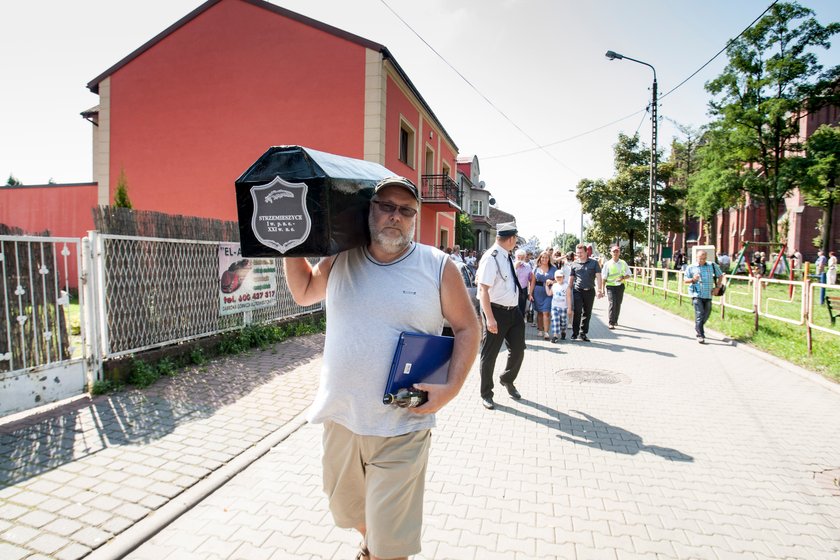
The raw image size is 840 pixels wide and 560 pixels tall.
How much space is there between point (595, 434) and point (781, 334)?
766cm

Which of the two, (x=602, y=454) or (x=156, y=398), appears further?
(x=156, y=398)

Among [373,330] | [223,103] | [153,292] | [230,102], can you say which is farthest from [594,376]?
[223,103]

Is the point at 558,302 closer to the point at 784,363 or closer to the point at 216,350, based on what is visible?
the point at 784,363

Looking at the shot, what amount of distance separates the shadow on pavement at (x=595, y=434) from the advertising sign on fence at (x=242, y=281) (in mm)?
4991

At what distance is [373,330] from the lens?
6.73ft

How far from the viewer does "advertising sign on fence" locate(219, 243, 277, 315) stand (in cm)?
784

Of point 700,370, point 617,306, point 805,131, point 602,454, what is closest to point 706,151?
point 805,131

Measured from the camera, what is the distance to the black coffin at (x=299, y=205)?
188 cm

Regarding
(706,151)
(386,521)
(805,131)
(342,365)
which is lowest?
(386,521)

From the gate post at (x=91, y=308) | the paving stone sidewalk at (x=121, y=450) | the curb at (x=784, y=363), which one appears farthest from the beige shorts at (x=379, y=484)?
the curb at (x=784, y=363)

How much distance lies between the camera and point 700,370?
7.44 metres

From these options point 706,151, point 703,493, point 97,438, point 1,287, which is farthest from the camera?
point 706,151

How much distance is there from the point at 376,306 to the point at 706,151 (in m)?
38.2

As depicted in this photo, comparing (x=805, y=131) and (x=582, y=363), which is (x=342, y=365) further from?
(x=805, y=131)
